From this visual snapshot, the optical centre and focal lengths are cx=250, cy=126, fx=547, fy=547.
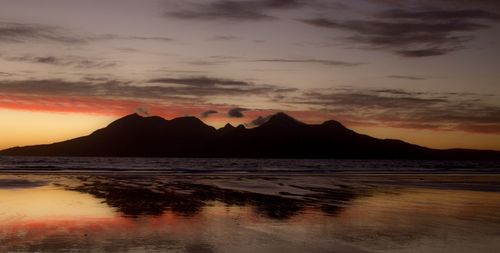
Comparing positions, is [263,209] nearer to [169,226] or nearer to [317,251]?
[169,226]

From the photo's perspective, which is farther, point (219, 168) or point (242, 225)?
point (219, 168)

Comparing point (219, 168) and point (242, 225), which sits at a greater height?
point (219, 168)

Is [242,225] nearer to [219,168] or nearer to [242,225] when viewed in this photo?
[242,225]

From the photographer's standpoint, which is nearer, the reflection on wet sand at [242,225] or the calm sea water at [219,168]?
the reflection on wet sand at [242,225]

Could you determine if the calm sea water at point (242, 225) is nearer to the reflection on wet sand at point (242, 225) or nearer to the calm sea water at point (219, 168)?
the reflection on wet sand at point (242, 225)

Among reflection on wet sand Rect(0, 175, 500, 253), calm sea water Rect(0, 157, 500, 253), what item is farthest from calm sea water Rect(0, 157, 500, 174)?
calm sea water Rect(0, 157, 500, 253)

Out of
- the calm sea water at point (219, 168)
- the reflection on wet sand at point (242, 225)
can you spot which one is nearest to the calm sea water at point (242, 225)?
the reflection on wet sand at point (242, 225)

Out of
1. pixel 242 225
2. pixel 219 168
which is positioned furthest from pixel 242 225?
pixel 219 168

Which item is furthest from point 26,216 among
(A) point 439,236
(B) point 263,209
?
(A) point 439,236

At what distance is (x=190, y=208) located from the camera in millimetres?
21688

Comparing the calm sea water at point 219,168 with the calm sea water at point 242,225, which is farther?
the calm sea water at point 219,168

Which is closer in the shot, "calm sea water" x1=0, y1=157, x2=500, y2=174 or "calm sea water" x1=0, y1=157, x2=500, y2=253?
"calm sea water" x1=0, y1=157, x2=500, y2=253

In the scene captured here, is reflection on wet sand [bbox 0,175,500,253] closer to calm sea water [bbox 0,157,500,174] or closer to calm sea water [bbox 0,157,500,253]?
calm sea water [bbox 0,157,500,253]

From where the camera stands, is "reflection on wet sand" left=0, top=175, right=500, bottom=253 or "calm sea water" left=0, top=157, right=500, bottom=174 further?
"calm sea water" left=0, top=157, right=500, bottom=174
